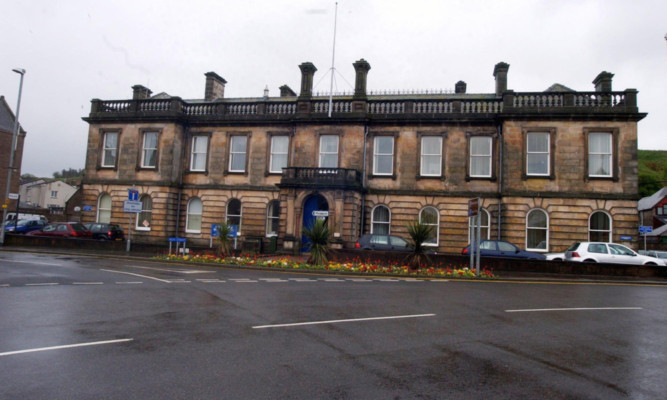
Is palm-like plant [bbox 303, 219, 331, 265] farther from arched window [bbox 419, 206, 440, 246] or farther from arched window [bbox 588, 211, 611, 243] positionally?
arched window [bbox 588, 211, 611, 243]

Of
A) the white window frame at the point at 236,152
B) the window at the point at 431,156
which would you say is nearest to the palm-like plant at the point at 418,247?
the window at the point at 431,156

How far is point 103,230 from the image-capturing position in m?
28.0

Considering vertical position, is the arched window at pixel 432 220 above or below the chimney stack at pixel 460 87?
below

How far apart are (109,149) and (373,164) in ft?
57.5

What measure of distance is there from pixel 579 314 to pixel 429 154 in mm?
17466

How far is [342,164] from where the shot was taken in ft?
86.6

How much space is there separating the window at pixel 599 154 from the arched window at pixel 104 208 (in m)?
28.8

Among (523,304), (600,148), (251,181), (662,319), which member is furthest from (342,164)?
(662,319)

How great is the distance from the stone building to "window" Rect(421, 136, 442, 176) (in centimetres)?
6

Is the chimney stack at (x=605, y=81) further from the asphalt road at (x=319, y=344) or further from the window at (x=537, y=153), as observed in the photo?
the asphalt road at (x=319, y=344)

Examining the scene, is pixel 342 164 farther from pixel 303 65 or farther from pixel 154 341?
pixel 154 341

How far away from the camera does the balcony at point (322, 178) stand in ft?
81.0

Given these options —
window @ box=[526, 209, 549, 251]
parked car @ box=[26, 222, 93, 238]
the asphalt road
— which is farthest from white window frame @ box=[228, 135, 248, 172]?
the asphalt road

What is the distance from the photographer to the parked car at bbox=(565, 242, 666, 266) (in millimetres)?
19547
